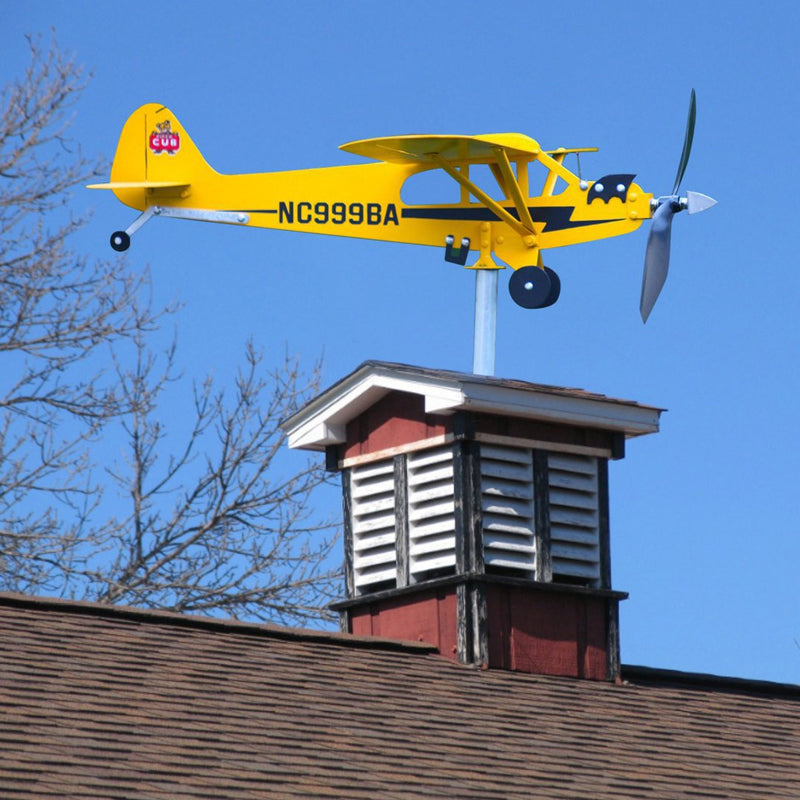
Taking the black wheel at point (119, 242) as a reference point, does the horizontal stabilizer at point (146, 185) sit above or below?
above

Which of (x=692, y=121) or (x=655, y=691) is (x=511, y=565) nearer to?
(x=655, y=691)

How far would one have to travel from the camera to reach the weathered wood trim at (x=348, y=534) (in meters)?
13.8

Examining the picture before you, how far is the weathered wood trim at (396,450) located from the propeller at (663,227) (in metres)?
3.21

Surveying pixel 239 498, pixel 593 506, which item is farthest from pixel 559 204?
pixel 239 498

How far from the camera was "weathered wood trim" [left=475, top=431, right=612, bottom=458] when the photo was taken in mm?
13188

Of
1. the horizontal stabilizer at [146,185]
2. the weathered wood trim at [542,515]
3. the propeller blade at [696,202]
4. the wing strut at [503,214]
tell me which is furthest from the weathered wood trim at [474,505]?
the horizontal stabilizer at [146,185]

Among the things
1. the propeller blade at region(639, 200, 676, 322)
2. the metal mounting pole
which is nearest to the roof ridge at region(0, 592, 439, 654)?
the metal mounting pole

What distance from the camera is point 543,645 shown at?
1320cm

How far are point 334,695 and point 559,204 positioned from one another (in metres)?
6.29

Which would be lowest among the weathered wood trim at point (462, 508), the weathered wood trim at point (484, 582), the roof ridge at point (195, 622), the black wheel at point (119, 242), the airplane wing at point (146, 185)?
the roof ridge at point (195, 622)

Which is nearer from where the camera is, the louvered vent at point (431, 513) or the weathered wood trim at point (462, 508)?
the weathered wood trim at point (462, 508)

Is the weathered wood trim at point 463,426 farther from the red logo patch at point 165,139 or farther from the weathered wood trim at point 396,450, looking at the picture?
the red logo patch at point 165,139

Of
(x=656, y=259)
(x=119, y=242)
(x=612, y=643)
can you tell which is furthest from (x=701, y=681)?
(x=119, y=242)

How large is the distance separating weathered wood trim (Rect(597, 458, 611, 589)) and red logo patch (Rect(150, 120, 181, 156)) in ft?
24.7
